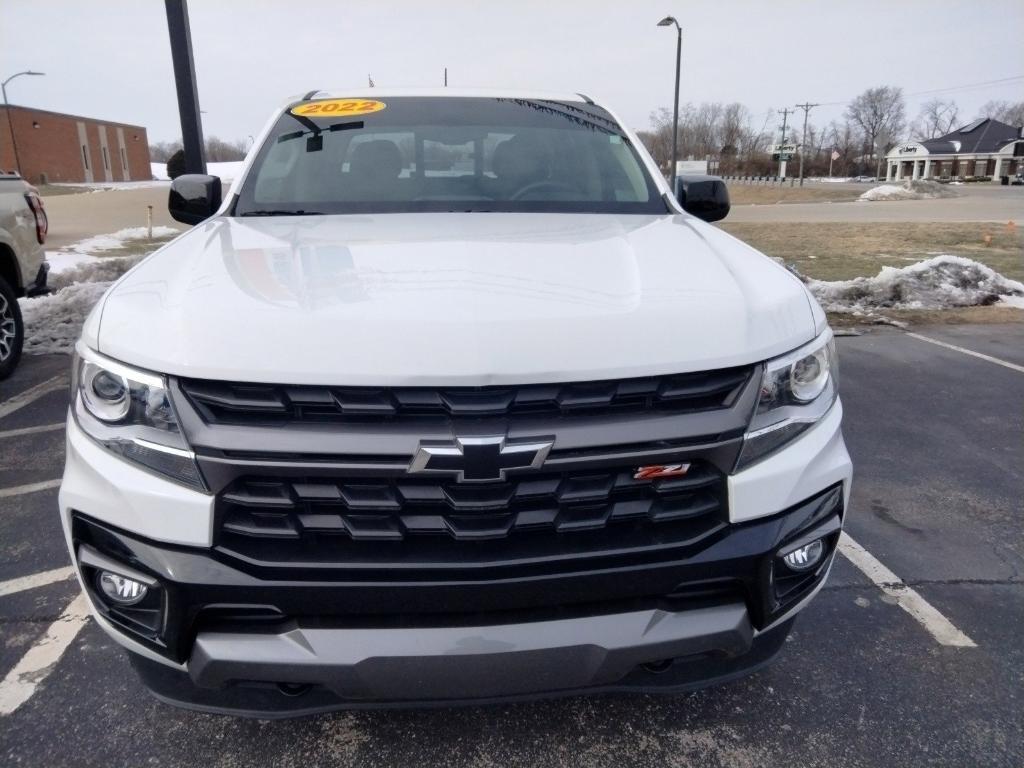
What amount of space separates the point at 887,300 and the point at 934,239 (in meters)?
9.00

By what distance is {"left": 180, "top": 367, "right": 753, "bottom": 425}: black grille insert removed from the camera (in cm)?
157

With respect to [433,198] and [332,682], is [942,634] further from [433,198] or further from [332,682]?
[433,198]

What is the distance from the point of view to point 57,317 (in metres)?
7.36

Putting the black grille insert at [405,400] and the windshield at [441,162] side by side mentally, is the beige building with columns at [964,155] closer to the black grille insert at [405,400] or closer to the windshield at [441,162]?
the windshield at [441,162]

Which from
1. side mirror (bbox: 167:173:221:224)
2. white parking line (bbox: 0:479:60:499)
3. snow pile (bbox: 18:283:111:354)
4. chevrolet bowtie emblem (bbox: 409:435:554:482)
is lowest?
white parking line (bbox: 0:479:60:499)

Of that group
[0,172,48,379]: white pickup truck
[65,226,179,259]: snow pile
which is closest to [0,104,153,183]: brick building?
[65,226,179,259]: snow pile

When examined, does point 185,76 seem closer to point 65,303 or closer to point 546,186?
point 65,303

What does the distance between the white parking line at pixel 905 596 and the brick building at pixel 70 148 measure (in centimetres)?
6604

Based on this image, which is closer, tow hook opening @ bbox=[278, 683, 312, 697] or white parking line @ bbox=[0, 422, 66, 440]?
tow hook opening @ bbox=[278, 683, 312, 697]

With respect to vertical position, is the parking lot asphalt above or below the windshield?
below

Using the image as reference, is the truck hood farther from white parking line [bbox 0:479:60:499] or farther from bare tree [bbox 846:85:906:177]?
bare tree [bbox 846:85:906:177]

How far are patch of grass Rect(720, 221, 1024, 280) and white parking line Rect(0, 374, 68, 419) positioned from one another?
9066 mm

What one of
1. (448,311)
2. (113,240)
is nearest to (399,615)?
(448,311)

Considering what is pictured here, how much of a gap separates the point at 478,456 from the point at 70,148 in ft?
274
